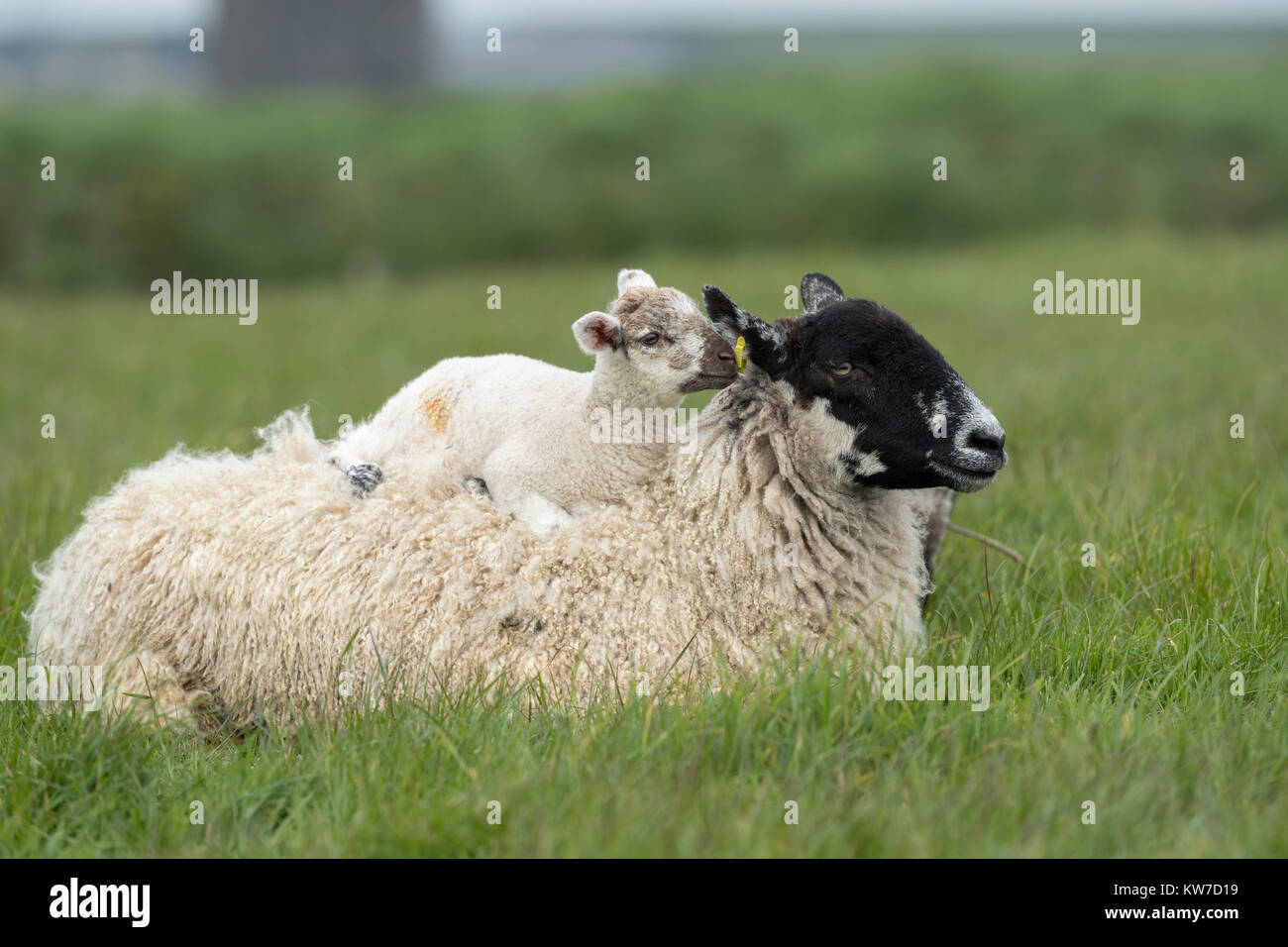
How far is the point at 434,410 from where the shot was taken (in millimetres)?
5105

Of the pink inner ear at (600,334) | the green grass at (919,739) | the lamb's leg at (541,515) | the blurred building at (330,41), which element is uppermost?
the blurred building at (330,41)

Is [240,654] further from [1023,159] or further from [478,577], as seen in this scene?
[1023,159]

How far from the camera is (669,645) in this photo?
15.1ft

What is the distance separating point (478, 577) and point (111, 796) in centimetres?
140

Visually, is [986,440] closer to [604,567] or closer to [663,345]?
[663,345]

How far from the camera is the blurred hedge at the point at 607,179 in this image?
775 inches

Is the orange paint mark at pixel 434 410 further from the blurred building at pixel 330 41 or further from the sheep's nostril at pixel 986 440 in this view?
the blurred building at pixel 330 41

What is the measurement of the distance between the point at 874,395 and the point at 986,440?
0.40m

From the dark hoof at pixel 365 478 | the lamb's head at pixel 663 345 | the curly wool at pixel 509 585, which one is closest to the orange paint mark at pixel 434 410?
the curly wool at pixel 509 585

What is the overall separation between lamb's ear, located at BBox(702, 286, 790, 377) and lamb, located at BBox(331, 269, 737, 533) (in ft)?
0.34

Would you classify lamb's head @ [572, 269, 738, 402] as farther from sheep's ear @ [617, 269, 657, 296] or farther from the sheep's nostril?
the sheep's nostril

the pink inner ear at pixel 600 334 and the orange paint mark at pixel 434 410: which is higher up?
the pink inner ear at pixel 600 334

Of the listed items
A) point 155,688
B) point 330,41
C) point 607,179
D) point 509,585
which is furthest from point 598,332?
point 330,41
